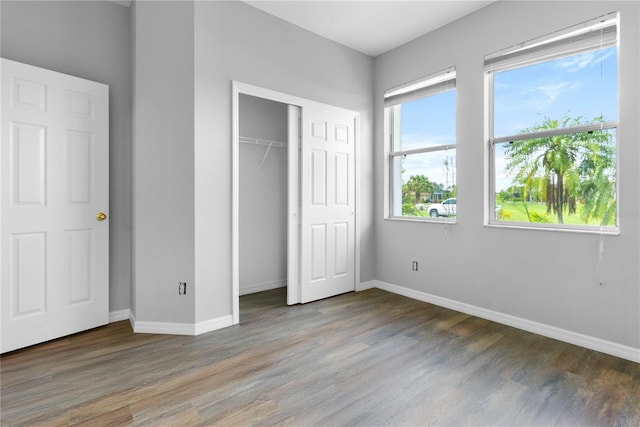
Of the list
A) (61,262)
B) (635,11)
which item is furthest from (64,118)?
(635,11)

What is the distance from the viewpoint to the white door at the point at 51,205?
93.8 inches

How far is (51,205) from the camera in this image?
2568mm

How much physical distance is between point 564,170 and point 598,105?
0.51 metres

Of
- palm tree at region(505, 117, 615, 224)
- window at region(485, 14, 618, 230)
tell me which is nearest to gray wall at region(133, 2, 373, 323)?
window at region(485, 14, 618, 230)

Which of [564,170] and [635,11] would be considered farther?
[564,170]

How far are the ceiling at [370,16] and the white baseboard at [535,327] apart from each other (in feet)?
9.07

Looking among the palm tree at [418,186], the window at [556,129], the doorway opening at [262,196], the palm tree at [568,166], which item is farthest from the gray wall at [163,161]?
the palm tree at [568,166]

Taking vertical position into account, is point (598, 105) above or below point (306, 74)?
below

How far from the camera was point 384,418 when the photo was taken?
1688mm

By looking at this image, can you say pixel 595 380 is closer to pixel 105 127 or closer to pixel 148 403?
pixel 148 403

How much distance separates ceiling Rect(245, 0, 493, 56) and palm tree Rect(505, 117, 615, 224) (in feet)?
4.46

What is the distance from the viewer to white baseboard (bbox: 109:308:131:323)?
298 cm

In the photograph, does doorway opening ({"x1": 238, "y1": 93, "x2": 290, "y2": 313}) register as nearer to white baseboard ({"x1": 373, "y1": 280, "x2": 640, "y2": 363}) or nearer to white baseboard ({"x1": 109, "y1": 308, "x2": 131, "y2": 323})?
white baseboard ({"x1": 109, "y1": 308, "x2": 131, "y2": 323})

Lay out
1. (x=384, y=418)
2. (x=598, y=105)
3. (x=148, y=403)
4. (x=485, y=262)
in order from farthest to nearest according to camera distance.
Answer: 1. (x=485, y=262)
2. (x=598, y=105)
3. (x=148, y=403)
4. (x=384, y=418)
